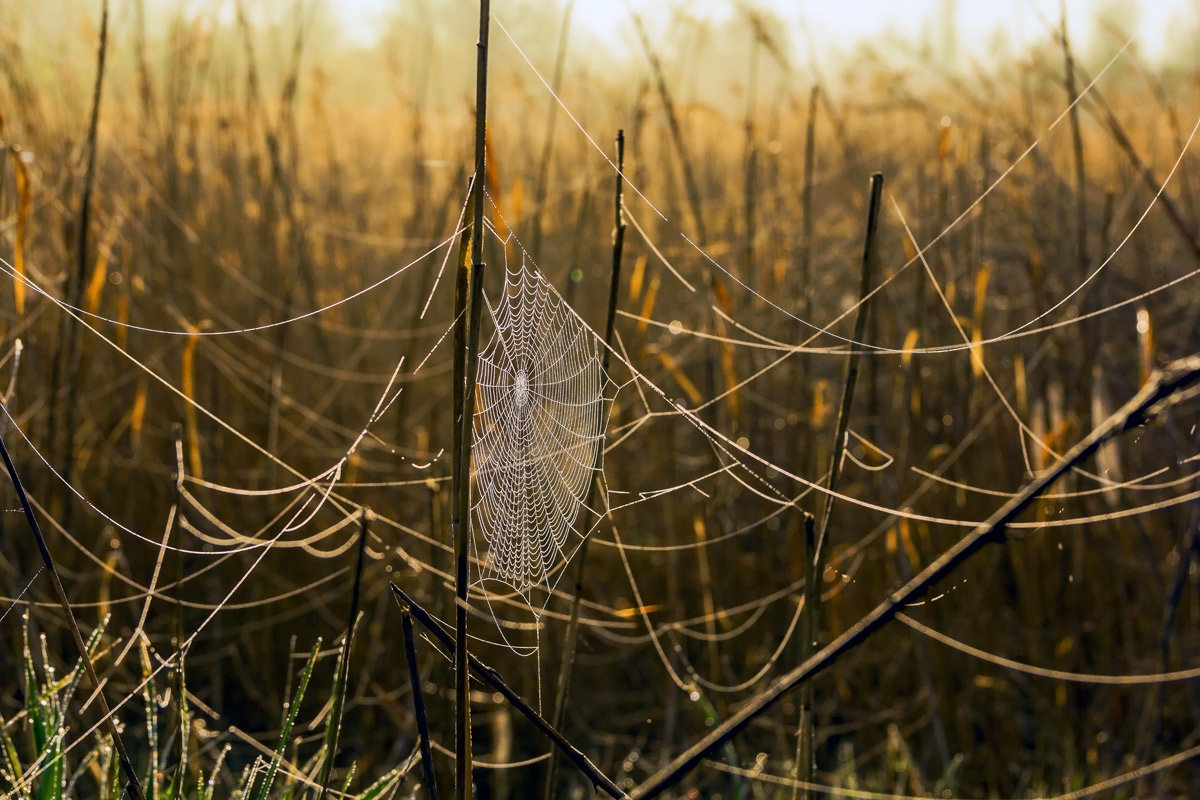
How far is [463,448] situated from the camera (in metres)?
0.85

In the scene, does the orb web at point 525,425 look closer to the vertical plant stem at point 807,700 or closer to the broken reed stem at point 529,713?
the vertical plant stem at point 807,700

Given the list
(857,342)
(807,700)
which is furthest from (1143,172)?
(807,700)

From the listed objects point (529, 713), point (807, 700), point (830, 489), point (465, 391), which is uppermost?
point (465, 391)

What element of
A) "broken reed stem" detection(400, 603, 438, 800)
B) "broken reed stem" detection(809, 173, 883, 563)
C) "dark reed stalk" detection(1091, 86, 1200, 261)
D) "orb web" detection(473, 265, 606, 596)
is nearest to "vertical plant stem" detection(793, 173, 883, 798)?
"broken reed stem" detection(809, 173, 883, 563)

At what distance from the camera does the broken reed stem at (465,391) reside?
808 mm

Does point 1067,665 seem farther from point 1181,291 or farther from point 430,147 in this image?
point 430,147

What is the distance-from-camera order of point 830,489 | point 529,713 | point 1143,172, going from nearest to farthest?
point 529,713, point 830,489, point 1143,172

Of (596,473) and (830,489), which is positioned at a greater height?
(830,489)

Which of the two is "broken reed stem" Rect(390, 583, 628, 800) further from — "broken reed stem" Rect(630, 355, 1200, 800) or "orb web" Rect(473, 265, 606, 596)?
"orb web" Rect(473, 265, 606, 596)

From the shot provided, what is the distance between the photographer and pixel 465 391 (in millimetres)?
865

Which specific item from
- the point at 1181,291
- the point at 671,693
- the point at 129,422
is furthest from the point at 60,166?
the point at 1181,291

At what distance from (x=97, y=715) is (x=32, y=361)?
118 centimetres

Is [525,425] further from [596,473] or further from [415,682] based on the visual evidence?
[415,682]

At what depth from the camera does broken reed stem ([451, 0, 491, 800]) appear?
2.65 feet
